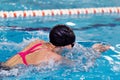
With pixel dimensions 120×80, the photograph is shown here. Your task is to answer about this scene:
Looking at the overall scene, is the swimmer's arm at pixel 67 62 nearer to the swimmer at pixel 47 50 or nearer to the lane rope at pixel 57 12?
the swimmer at pixel 47 50

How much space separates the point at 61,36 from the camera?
3.77m

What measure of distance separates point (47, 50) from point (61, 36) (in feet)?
0.78

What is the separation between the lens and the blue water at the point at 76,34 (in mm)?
3996

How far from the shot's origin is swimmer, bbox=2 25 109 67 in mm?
3664

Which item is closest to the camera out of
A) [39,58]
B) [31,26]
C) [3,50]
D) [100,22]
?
[39,58]

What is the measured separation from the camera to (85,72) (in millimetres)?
4152

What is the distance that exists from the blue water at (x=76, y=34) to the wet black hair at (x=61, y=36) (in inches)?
11.2

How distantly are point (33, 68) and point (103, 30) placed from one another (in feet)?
9.08

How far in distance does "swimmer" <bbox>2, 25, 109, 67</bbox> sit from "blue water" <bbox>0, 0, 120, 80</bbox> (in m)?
0.12

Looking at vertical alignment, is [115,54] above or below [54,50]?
below

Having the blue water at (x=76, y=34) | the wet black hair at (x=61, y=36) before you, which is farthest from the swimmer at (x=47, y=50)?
the blue water at (x=76, y=34)

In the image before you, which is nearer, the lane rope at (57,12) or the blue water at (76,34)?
the blue water at (76,34)

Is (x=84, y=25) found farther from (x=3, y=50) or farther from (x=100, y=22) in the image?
(x=3, y=50)

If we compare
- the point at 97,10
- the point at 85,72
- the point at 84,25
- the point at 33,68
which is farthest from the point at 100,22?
the point at 33,68
